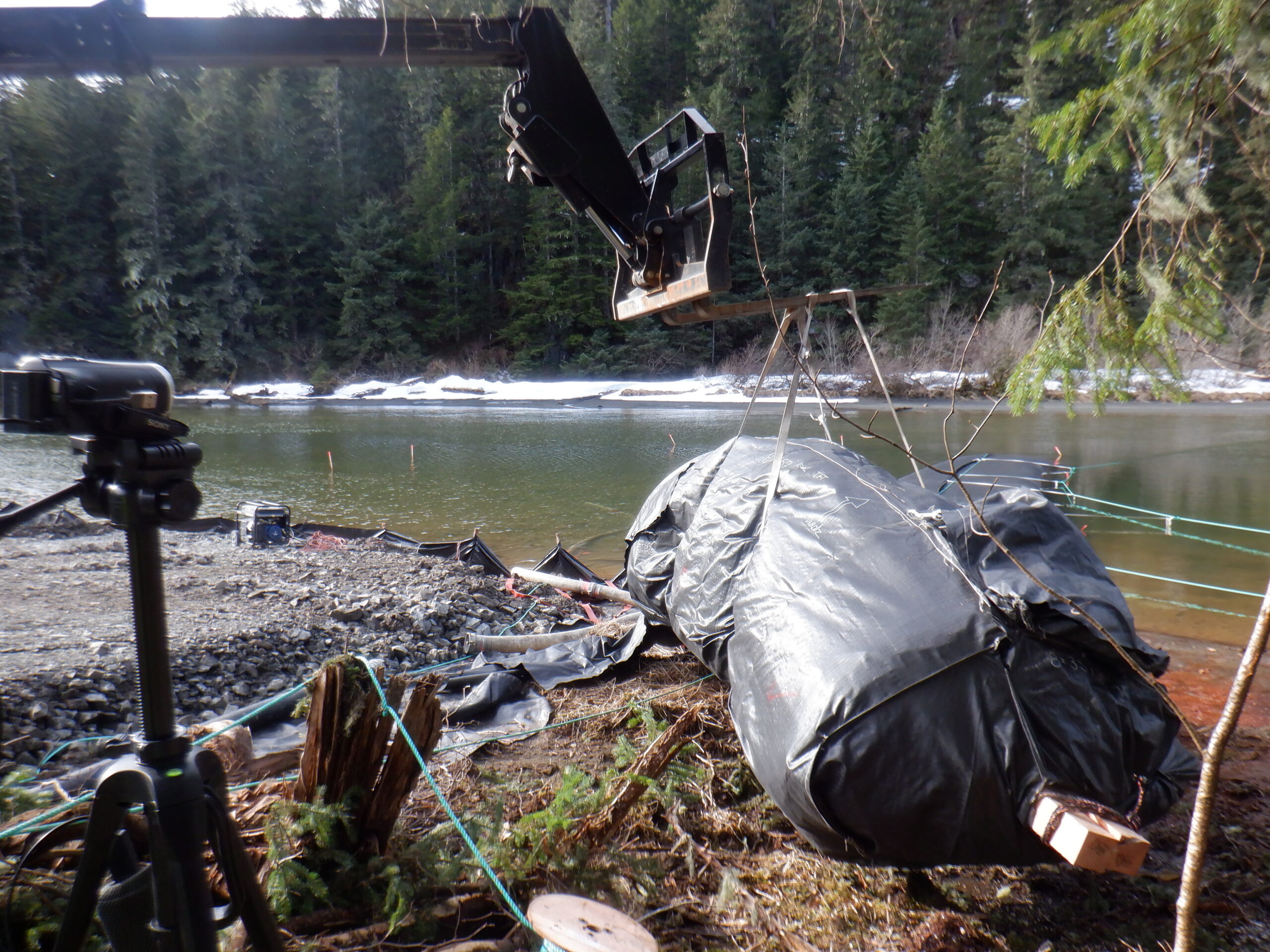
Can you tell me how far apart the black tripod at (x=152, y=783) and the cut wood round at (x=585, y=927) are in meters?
0.66

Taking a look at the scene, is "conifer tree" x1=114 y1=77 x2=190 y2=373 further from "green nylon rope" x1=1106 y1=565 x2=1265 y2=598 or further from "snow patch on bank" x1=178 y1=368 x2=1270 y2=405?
"green nylon rope" x1=1106 y1=565 x2=1265 y2=598

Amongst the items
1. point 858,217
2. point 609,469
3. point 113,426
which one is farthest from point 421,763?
point 858,217

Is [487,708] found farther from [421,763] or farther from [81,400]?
[81,400]

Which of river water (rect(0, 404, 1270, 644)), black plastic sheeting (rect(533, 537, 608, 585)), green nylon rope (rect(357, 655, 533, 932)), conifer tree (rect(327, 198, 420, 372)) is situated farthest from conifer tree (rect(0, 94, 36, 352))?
green nylon rope (rect(357, 655, 533, 932))

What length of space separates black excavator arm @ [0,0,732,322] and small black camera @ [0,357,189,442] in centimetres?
289

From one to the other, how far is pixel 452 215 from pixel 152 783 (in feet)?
145

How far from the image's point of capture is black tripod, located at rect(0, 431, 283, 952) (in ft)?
4.27

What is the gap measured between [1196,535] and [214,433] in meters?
24.3

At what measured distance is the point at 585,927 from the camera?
1.72 m

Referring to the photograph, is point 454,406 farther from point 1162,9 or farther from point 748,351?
point 1162,9

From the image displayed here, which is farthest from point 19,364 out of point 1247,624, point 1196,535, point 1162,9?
point 1196,535

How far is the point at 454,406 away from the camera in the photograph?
3120 centimetres

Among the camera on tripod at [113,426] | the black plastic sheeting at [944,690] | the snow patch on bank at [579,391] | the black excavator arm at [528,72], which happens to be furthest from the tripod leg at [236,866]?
the snow patch on bank at [579,391]

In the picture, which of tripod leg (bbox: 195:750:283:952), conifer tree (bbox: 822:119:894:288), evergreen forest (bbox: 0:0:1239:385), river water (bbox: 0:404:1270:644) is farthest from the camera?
conifer tree (bbox: 822:119:894:288)
